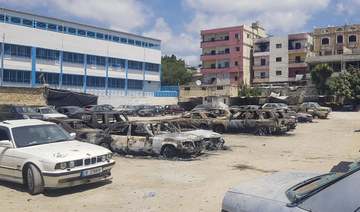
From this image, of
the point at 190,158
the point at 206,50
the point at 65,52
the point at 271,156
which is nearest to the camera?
the point at 190,158

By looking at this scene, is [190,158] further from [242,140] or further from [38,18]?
[38,18]

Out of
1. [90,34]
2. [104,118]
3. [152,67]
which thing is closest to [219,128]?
[104,118]

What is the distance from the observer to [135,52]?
191ft

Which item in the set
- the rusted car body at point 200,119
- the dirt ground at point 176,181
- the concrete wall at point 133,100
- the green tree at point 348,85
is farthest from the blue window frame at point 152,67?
the dirt ground at point 176,181

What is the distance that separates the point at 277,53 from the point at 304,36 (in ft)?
17.9

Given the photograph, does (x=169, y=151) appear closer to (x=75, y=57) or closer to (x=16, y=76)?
(x=16, y=76)

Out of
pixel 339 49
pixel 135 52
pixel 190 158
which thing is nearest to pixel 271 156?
pixel 190 158

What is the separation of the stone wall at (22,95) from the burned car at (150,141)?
19547 millimetres

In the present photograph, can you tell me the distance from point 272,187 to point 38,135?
251 inches

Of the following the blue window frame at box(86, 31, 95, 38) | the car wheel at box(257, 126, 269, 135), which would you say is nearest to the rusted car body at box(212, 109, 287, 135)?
the car wheel at box(257, 126, 269, 135)

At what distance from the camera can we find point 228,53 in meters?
64.1

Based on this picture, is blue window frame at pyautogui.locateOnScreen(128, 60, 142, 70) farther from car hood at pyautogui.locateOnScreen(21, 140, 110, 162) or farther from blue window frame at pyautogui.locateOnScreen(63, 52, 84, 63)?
car hood at pyautogui.locateOnScreen(21, 140, 110, 162)

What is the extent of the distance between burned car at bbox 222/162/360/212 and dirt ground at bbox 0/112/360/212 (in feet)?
8.57

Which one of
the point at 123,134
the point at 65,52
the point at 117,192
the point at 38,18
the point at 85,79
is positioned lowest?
the point at 117,192
